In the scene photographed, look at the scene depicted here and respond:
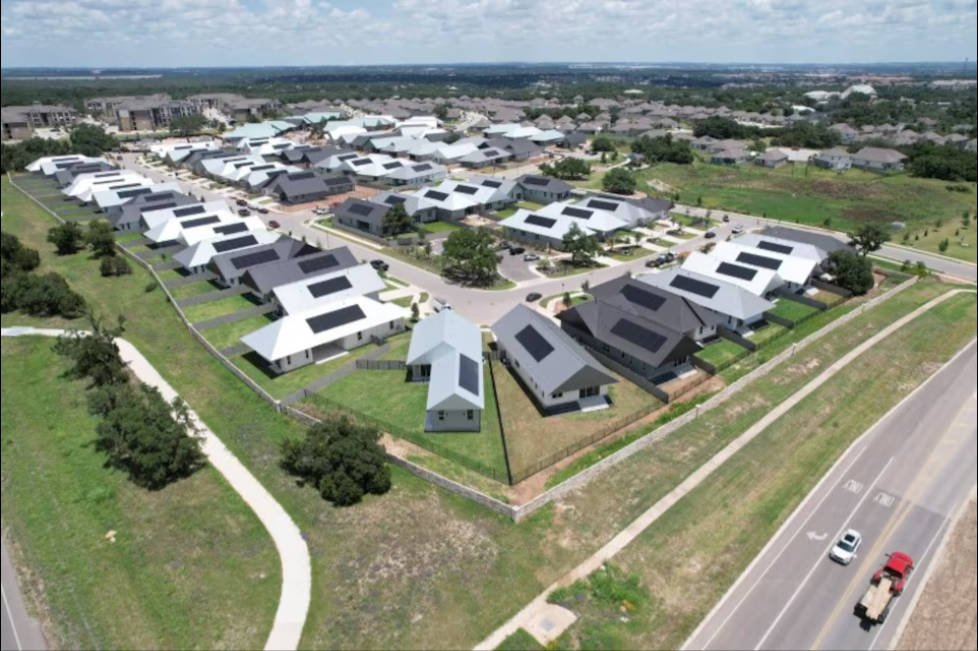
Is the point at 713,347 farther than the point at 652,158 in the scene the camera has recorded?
No

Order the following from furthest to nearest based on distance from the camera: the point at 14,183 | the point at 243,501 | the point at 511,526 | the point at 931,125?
the point at 931,125 → the point at 14,183 → the point at 243,501 → the point at 511,526

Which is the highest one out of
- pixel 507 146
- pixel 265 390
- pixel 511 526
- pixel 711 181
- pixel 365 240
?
pixel 507 146

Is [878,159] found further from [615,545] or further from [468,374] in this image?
[615,545]

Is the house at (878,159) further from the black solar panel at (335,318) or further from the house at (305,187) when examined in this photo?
the black solar panel at (335,318)

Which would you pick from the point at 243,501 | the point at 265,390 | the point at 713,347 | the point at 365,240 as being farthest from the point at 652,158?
the point at 243,501

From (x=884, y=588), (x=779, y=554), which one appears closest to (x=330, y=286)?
(x=779, y=554)

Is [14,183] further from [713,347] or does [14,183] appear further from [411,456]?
[713,347]
